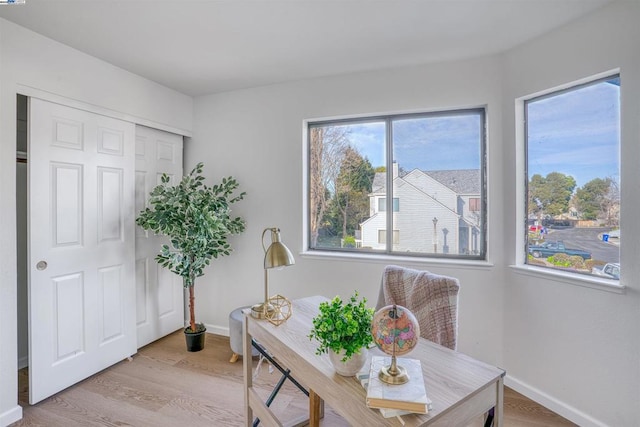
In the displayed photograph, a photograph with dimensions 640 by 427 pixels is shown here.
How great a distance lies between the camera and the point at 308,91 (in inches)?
115

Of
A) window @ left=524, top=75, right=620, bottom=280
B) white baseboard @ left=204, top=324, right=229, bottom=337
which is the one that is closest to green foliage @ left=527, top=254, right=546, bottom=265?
window @ left=524, top=75, right=620, bottom=280

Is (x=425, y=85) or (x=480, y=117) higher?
(x=425, y=85)

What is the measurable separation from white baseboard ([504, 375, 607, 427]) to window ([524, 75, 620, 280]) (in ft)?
2.81

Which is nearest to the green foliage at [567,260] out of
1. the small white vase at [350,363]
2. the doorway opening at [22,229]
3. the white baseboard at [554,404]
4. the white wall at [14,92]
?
the white baseboard at [554,404]

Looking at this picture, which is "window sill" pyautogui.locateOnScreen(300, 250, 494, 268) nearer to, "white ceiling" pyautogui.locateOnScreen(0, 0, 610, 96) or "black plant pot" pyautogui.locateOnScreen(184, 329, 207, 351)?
"black plant pot" pyautogui.locateOnScreen(184, 329, 207, 351)

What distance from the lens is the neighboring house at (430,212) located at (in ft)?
8.51

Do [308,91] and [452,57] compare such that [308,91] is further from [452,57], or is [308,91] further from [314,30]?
[452,57]

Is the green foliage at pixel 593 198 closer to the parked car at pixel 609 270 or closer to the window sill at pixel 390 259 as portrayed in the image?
the parked car at pixel 609 270

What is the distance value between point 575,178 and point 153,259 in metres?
3.50

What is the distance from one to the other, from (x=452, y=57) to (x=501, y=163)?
90 centimetres

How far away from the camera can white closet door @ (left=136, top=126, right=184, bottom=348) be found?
115 inches

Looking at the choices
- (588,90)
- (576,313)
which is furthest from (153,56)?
(576,313)

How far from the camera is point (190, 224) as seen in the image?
108 inches

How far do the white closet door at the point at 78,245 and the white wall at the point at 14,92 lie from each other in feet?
0.34
